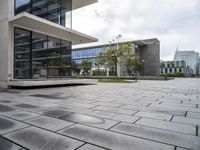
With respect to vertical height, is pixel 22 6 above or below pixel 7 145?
above

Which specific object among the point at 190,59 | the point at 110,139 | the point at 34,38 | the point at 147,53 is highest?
the point at 147,53

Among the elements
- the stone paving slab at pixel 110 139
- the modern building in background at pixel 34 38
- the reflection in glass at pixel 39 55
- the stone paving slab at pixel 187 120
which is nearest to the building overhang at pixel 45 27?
the modern building in background at pixel 34 38

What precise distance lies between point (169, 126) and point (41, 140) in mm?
2528

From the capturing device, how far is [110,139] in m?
2.65

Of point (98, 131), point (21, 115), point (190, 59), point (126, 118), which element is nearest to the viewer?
point (98, 131)

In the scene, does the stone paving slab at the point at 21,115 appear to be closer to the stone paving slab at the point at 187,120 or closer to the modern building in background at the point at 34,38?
the stone paving slab at the point at 187,120

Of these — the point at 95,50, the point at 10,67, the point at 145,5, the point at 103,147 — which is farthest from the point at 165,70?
the point at 103,147

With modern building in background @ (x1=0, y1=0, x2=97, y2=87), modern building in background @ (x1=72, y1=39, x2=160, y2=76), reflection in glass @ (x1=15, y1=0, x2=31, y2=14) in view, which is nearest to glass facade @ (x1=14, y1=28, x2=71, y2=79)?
modern building in background @ (x1=0, y1=0, x2=97, y2=87)

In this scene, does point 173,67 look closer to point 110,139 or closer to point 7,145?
point 110,139

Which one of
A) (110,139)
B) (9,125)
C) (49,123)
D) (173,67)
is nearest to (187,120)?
(110,139)

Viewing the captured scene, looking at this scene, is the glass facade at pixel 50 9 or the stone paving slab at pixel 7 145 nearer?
the stone paving slab at pixel 7 145

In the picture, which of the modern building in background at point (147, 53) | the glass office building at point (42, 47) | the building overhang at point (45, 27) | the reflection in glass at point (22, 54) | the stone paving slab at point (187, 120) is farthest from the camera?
the modern building in background at point (147, 53)

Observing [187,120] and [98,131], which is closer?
[98,131]

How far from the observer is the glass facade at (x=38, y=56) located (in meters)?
11.7
